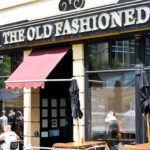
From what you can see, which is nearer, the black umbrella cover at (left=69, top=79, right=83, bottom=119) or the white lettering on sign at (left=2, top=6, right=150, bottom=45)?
the white lettering on sign at (left=2, top=6, right=150, bottom=45)

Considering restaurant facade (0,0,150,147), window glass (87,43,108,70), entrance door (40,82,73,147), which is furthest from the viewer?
entrance door (40,82,73,147)

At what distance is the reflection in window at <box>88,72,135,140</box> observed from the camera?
11.0 m

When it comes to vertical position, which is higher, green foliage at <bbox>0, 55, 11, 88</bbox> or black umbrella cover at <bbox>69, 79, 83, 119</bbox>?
green foliage at <bbox>0, 55, 11, 88</bbox>

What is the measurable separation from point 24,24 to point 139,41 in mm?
4161

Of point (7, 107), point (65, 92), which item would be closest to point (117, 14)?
point (65, 92)

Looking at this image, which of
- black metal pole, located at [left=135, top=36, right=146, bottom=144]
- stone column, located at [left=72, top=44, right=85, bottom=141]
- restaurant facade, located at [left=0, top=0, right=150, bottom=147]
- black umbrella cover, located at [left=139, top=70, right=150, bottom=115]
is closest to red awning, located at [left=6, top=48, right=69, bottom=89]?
restaurant facade, located at [left=0, top=0, right=150, bottom=147]

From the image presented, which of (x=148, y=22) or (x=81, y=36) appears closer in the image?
(x=148, y=22)

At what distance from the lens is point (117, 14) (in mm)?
10820

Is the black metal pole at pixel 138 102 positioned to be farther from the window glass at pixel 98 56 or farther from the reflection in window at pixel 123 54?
the window glass at pixel 98 56

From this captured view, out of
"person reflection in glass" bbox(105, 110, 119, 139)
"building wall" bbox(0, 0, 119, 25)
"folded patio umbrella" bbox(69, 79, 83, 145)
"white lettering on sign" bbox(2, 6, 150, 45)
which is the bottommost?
"person reflection in glass" bbox(105, 110, 119, 139)

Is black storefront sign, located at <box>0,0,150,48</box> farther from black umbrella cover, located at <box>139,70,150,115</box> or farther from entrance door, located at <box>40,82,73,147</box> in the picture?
entrance door, located at <box>40,82,73,147</box>

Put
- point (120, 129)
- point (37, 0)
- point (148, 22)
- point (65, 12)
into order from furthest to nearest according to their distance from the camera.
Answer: point (37, 0) → point (65, 12) → point (120, 129) → point (148, 22)

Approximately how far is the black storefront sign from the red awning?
0.44m

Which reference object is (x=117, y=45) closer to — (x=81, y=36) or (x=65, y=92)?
(x=81, y=36)
